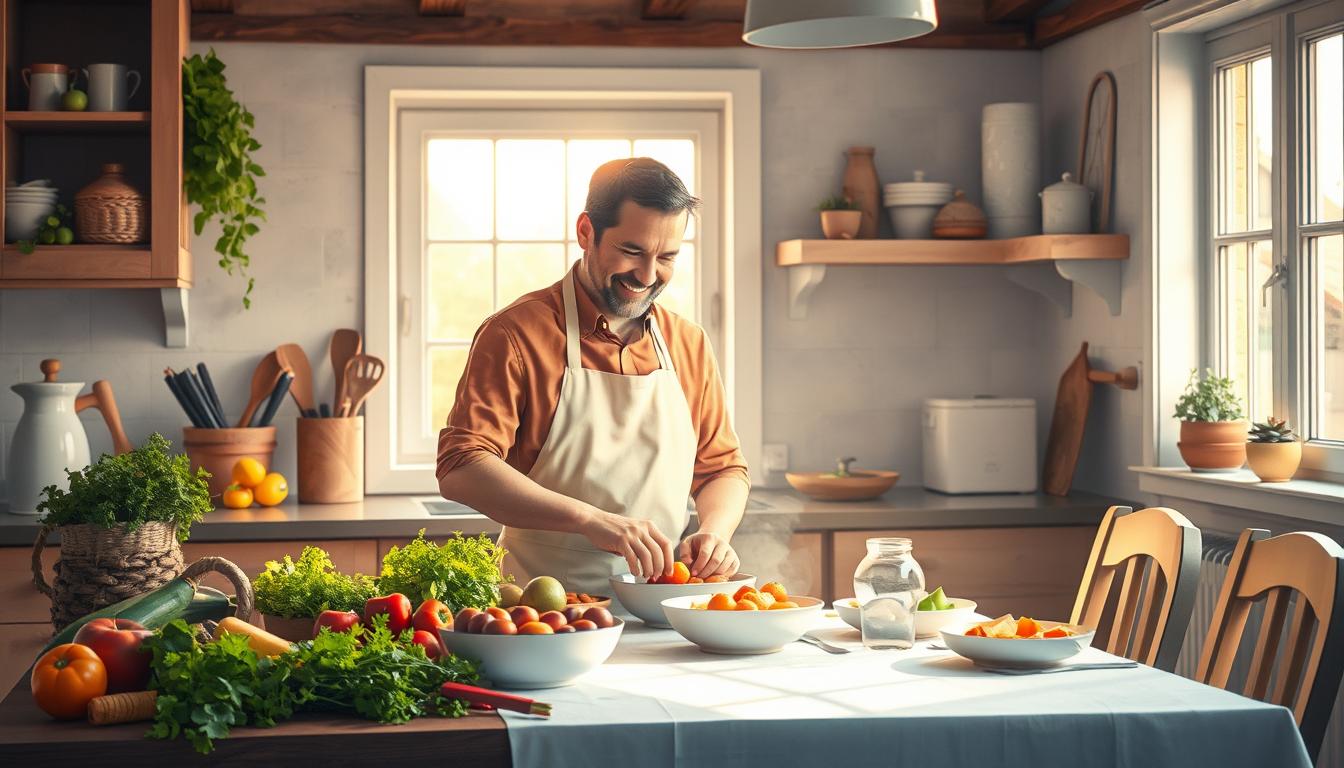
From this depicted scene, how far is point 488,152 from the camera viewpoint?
4.27 m

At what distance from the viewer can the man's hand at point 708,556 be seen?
7.68 feet

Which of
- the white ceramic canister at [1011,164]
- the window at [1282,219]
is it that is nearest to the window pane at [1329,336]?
the window at [1282,219]

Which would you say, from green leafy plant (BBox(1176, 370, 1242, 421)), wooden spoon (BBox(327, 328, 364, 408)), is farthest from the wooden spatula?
green leafy plant (BBox(1176, 370, 1242, 421))

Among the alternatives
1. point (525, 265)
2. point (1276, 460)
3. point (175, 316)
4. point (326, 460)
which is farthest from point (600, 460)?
point (175, 316)

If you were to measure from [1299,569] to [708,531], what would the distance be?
3.35ft

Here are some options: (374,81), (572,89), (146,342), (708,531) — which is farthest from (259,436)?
(708,531)

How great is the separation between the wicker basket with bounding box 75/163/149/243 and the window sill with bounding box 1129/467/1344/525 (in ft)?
8.76

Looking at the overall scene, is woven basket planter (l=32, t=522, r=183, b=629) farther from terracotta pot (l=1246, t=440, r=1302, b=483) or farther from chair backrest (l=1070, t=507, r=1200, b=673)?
terracotta pot (l=1246, t=440, r=1302, b=483)

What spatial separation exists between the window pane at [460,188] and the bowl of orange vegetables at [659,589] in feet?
7.13

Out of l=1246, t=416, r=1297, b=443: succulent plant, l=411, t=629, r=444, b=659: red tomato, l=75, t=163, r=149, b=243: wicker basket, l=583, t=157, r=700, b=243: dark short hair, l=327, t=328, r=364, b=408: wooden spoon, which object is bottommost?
l=411, t=629, r=444, b=659: red tomato

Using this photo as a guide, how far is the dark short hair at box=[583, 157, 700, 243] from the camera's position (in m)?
2.54

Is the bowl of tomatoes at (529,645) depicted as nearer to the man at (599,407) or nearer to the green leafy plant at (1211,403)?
the man at (599,407)

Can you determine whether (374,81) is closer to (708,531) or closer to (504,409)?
(504,409)

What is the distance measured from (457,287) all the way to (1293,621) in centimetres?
280
